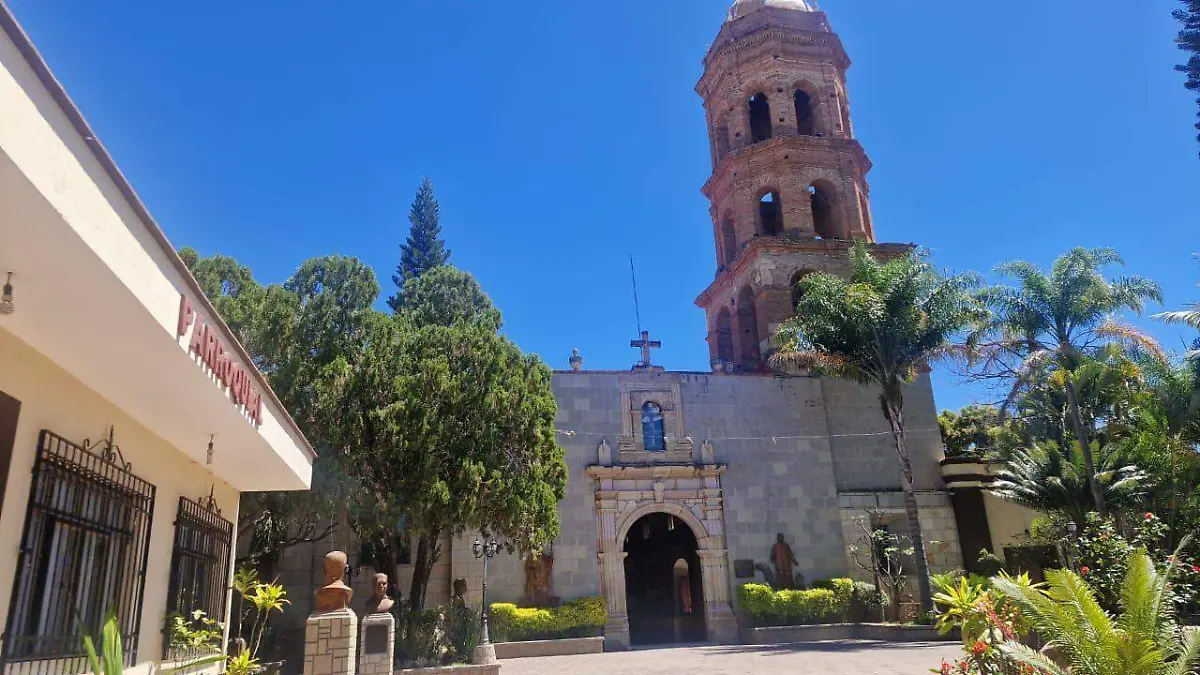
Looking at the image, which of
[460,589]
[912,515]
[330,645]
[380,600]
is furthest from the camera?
[912,515]

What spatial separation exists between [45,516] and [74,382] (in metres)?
1.01

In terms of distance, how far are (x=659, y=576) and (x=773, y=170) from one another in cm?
1537

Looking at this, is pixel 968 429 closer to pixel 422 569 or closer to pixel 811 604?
pixel 811 604

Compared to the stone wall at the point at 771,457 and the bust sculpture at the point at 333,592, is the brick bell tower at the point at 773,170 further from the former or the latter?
the bust sculpture at the point at 333,592

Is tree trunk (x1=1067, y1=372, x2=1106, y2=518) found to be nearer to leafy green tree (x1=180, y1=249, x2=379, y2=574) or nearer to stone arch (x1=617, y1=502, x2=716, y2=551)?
stone arch (x1=617, y1=502, x2=716, y2=551)

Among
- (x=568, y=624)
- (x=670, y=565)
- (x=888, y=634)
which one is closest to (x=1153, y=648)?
(x=888, y=634)

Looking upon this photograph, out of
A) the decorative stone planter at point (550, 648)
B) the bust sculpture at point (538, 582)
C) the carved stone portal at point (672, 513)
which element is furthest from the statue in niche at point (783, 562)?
the bust sculpture at point (538, 582)

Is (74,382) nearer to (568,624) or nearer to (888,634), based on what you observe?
(568,624)

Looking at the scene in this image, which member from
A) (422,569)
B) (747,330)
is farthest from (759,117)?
(422,569)

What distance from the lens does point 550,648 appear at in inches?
747

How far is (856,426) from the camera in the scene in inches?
939

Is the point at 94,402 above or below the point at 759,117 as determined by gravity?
below

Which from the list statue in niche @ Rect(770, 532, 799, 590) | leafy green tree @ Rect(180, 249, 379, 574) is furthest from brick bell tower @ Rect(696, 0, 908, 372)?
leafy green tree @ Rect(180, 249, 379, 574)

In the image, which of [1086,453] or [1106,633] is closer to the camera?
[1106,633]
